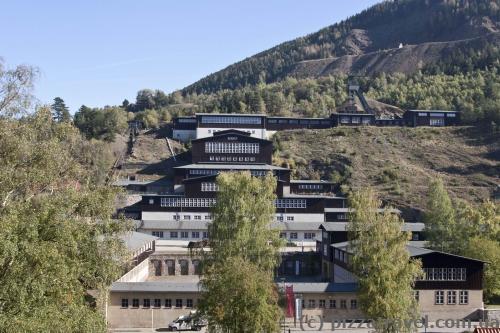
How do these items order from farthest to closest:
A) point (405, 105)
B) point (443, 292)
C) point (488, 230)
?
point (405, 105) < point (488, 230) < point (443, 292)

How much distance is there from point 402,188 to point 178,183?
3245 cm

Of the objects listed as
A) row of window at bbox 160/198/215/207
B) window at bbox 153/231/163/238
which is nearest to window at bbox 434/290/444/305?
window at bbox 153/231/163/238

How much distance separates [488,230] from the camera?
50.0 meters

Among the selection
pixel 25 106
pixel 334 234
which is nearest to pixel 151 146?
pixel 334 234

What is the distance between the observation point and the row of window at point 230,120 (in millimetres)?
99812

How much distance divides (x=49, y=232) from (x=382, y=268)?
1917 centimetres

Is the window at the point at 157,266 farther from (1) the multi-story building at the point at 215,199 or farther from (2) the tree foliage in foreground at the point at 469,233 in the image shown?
(2) the tree foliage in foreground at the point at 469,233

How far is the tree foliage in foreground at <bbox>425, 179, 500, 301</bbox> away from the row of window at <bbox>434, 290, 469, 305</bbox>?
10.8ft

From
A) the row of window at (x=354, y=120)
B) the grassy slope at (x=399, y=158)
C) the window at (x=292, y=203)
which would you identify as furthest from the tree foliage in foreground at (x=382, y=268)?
the row of window at (x=354, y=120)

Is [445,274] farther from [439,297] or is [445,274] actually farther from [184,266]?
[184,266]

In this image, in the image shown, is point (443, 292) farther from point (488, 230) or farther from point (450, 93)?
point (450, 93)

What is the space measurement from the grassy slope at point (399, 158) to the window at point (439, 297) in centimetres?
4011

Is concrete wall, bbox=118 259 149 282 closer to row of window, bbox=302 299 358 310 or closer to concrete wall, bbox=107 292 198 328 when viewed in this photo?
concrete wall, bbox=107 292 198 328

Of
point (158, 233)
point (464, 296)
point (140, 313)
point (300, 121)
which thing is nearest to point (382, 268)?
point (464, 296)
